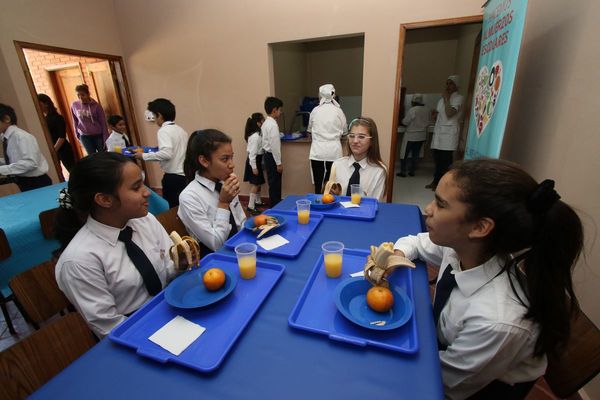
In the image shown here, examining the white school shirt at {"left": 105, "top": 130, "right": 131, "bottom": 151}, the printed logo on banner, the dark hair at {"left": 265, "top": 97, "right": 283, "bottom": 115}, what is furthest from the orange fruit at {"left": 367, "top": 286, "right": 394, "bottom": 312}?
the white school shirt at {"left": 105, "top": 130, "right": 131, "bottom": 151}

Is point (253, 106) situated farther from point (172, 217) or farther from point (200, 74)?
point (172, 217)

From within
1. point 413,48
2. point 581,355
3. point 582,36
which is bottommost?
point 581,355

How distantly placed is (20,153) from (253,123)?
2434 mm

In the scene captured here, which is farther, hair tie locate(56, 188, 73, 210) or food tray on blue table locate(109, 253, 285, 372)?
hair tie locate(56, 188, 73, 210)

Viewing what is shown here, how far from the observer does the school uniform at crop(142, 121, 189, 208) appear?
9.82 ft

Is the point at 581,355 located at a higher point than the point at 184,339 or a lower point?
lower

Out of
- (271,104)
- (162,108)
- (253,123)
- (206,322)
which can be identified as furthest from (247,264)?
(253,123)

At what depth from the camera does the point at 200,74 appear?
13.5 feet

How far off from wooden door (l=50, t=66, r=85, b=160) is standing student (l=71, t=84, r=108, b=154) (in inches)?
40.8

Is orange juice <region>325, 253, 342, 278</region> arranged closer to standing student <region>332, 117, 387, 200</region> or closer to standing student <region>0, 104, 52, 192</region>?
standing student <region>332, 117, 387, 200</region>

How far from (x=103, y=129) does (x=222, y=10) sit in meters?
2.86

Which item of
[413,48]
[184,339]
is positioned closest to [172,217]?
[184,339]

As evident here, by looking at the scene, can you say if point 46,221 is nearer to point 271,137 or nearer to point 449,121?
point 271,137

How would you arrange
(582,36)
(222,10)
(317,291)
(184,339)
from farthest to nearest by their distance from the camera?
(222,10) < (582,36) < (317,291) < (184,339)
